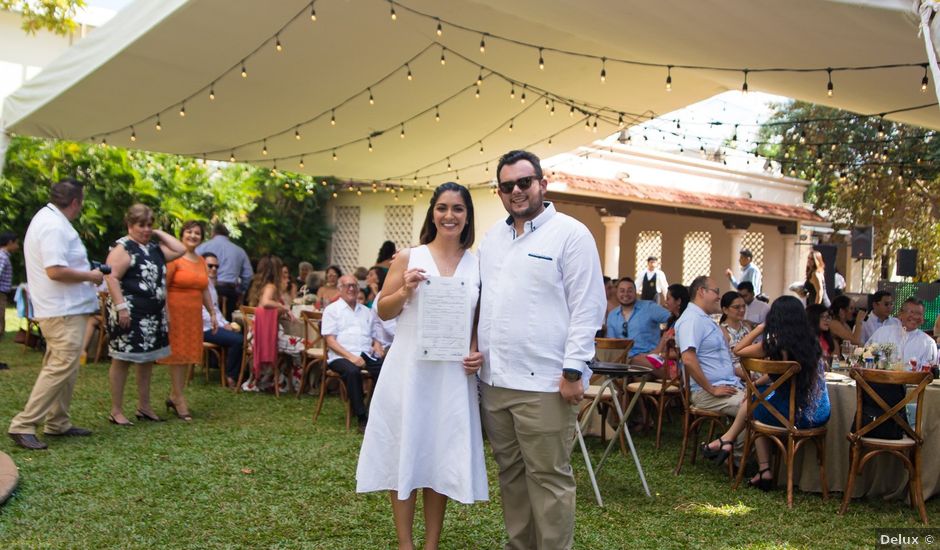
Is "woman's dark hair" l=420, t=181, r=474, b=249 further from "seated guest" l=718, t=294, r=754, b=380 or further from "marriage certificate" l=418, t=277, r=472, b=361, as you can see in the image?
"seated guest" l=718, t=294, r=754, b=380

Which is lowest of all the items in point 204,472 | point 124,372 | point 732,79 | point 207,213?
point 204,472

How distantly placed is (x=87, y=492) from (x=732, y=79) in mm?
6355

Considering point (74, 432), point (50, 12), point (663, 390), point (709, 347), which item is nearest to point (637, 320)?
point (663, 390)

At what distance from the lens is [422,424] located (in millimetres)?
3211

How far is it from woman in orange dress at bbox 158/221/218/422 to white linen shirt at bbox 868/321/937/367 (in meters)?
5.19

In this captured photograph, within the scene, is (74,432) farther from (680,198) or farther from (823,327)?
(680,198)

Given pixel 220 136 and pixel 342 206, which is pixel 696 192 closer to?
pixel 342 206

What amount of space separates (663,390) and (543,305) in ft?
10.6

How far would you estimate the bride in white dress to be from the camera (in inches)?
125

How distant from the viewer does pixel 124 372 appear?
19.9 ft

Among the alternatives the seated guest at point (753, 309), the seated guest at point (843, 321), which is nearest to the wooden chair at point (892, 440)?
the seated guest at point (843, 321)

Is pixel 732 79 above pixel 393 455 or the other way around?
above

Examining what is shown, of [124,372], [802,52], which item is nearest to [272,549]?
[124,372]

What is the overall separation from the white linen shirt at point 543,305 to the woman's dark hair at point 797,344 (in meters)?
2.37
